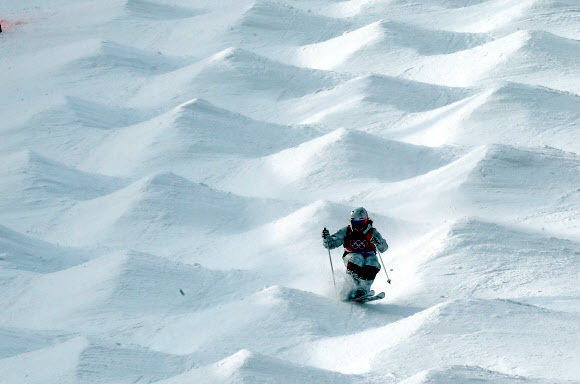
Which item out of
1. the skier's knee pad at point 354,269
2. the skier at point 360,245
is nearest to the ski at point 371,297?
the skier at point 360,245

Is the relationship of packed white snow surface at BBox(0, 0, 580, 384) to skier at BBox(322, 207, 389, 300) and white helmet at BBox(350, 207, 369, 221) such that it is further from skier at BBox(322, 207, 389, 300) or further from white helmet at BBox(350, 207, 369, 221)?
white helmet at BBox(350, 207, 369, 221)

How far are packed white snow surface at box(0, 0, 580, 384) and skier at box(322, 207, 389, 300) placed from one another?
0.32 m

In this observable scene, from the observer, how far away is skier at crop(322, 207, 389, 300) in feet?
29.5

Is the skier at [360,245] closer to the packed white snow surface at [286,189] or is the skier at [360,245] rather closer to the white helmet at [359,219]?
the white helmet at [359,219]

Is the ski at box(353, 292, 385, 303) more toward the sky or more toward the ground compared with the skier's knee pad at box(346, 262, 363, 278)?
more toward the ground

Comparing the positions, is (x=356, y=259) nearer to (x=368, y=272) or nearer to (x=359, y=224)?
(x=368, y=272)

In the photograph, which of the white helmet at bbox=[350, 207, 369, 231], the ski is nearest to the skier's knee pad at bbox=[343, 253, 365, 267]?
the white helmet at bbox=[350, 207, 369, 231]

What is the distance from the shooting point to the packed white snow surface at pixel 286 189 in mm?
8141

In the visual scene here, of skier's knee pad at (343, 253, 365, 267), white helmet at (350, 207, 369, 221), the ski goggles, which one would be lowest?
skier's knee pad at (343, 253, 365, 267)

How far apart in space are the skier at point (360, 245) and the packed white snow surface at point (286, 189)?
1.06ft

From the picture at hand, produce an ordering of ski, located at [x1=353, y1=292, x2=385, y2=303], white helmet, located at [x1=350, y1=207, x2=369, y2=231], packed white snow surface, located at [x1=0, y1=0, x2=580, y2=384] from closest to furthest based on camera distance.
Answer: packed white snow surface, located at [x1=0, y1=0, x2=580, y2=384] < white helmet, located at [x1=350, y1=207, x2=369, y2=231] < ski, located at [x1=353, y1=292, x2=385, y2=303]

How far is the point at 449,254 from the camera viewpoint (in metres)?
9.70

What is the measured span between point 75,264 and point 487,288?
4682 mm

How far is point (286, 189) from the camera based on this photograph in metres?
13.0
